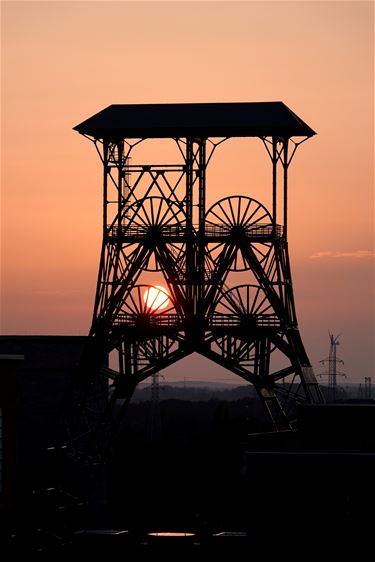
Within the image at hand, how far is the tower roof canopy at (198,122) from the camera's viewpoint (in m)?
94.6

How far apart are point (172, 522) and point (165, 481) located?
880 cm

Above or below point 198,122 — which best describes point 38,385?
below

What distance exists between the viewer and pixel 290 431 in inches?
3504

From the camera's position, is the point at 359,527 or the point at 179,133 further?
the point at 179,133

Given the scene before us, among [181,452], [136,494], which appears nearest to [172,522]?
[136,494]

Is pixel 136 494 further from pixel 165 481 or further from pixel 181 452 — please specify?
pixel 181 452

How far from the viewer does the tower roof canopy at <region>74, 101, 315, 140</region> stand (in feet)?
310

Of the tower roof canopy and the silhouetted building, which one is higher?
the tower roof canopy

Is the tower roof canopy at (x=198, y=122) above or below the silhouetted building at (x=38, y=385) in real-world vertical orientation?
above

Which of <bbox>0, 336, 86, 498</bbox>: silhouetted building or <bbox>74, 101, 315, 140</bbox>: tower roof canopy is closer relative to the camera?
<bbox>74, 101, 315, 140</bbox>: tower roof canopy

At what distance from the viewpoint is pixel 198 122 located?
9519 centimetres

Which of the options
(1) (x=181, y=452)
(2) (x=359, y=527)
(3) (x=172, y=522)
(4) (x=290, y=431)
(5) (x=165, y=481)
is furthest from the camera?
(1) (x=181, y=452)

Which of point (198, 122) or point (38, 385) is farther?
point (38, 385)

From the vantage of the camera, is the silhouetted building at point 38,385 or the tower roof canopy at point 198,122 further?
the silhouetted building at point 38,385
